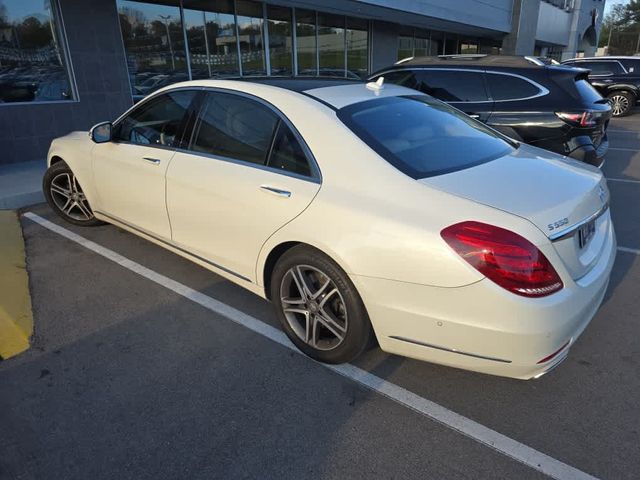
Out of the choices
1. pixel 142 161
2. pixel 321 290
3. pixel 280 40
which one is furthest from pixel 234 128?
pixel 280 40

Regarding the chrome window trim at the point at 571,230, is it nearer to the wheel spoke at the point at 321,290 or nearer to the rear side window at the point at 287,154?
the wheel spoke at the point at 321,290

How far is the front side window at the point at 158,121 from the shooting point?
360 centimetres

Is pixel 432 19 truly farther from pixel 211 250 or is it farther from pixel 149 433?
pixel 149 433

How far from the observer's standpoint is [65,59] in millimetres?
8242

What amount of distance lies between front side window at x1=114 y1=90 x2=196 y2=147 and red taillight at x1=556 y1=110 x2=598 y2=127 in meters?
4.54

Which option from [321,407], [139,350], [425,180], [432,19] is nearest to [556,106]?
[425,180]

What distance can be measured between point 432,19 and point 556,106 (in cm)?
1148

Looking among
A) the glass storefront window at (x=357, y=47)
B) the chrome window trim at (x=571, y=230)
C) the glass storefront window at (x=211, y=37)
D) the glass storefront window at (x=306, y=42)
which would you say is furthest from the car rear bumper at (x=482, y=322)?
the glass storefront window at (x=357, y=47)

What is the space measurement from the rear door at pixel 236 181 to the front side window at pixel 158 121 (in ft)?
0.85

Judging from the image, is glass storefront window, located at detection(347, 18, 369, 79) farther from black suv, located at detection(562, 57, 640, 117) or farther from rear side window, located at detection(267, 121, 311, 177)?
rear side window, located at detection(267, 121, 311, 177)

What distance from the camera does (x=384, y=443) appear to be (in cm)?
223

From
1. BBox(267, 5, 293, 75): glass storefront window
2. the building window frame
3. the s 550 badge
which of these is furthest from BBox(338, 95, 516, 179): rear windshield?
BBox(267, 5, 293, 75): glass storefront window

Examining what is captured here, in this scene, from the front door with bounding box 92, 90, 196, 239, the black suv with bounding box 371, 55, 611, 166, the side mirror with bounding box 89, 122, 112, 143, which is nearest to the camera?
the front door with bounding box 92, 90, 196, 239

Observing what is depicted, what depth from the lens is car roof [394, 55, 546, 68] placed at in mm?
6200
